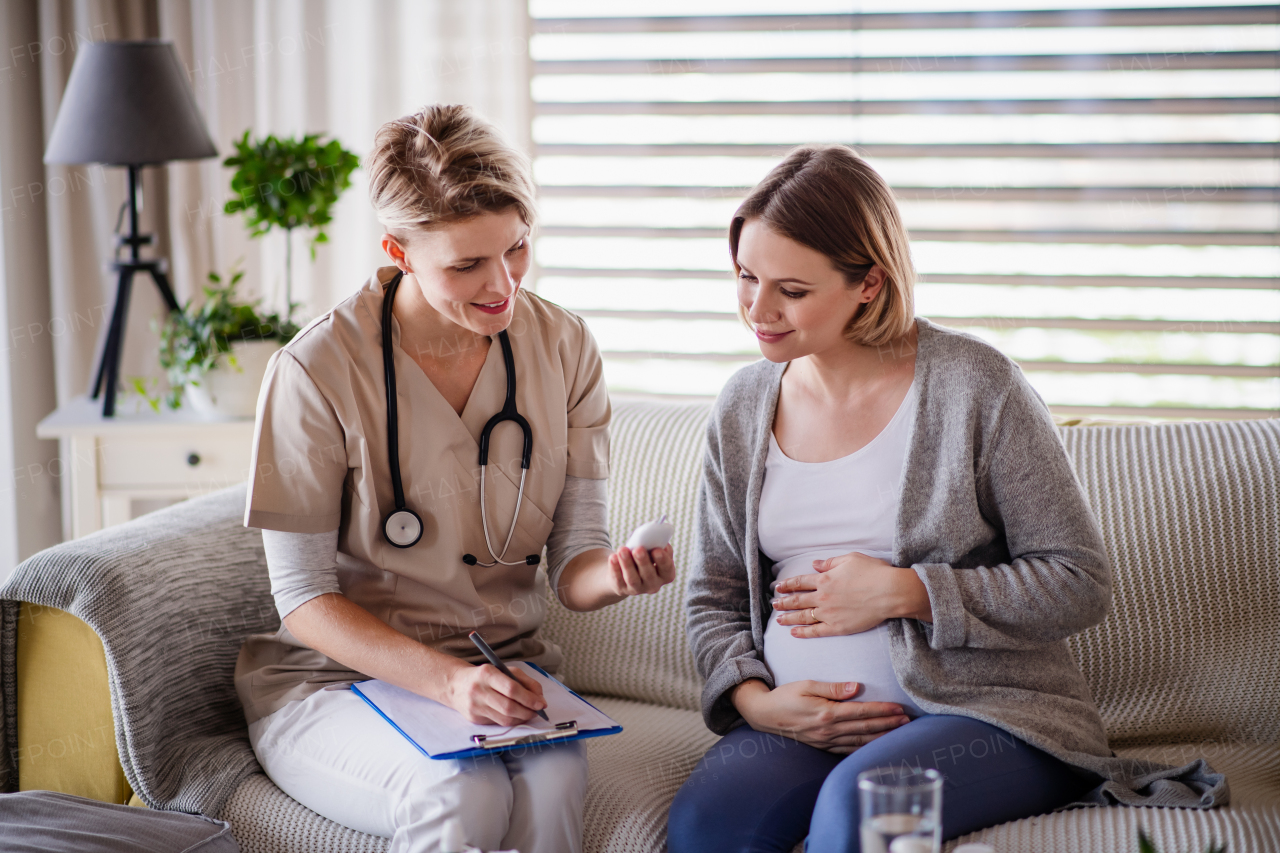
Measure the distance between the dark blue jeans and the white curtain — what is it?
1997mm

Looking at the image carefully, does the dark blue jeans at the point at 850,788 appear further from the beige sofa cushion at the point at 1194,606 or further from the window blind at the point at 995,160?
the window blind at the point at 995,160

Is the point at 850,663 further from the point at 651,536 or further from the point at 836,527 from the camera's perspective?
the point at 651,536

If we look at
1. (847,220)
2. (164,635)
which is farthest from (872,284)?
(164,635)

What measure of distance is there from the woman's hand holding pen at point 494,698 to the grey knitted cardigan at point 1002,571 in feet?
0.96

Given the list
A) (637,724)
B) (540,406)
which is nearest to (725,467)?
(540,406)

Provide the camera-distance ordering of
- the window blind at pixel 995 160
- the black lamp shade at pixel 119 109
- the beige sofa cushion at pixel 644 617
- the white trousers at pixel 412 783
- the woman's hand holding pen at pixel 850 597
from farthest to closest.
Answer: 1. the window blind at pixel 995 160
2. the black lamp shade at pixel 119 109
3. the beige sofa cushion at pixel 644 617
4. the woman's hand holding pen at pixel 850 597
5. the white trousers at pixel 412 783

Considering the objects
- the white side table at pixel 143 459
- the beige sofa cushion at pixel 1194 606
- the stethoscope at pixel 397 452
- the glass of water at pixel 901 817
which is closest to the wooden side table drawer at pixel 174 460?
the white side table at pixel 143 459

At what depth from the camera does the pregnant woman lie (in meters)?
1.26

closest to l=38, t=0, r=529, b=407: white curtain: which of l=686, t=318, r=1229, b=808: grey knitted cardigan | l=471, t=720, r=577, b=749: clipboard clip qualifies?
l=686, t=318, r=1229, b=808: grey knitted cardigan

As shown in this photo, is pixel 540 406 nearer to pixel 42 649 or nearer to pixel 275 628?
pixel 275 628

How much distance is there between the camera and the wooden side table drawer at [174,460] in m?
2.37

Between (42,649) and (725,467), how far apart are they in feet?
3.09

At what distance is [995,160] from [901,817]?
2244 mm

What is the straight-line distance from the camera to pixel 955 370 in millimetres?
1351
